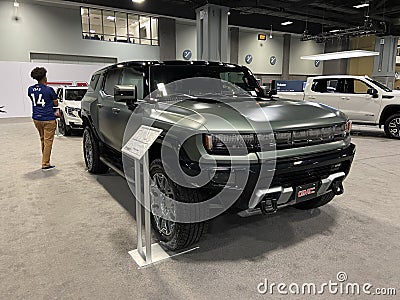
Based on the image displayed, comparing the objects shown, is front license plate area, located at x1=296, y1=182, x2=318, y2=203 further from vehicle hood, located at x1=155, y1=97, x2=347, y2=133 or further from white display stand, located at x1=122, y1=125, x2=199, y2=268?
white display stand, located at x1=122, y1=125, x2=199, y2=268

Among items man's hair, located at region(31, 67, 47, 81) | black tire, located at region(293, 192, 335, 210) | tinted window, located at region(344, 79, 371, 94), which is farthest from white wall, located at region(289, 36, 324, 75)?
black tire, located at region(293, 192, 335, 210)

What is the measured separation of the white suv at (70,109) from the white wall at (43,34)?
298 inches

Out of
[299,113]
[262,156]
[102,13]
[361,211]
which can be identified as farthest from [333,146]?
[102,13]

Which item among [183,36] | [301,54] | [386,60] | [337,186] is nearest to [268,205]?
[337,186]

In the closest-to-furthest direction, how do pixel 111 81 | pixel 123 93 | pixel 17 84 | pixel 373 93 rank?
pixel 123 93, pixel 111 81, pixel 373 93, pixel 17 84

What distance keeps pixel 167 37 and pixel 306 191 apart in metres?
17.8

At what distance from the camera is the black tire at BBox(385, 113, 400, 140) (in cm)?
818

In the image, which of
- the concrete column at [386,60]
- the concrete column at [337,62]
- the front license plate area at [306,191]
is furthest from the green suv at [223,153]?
the concrete column at [337,62]

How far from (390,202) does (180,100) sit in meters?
2.77

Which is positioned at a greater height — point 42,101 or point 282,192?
point 42,101

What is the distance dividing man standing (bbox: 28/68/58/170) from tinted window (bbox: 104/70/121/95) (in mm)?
1391

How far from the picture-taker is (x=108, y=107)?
12.3ft

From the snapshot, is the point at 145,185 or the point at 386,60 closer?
the point at 145,185

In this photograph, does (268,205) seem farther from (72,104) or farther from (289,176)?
(72,104)
